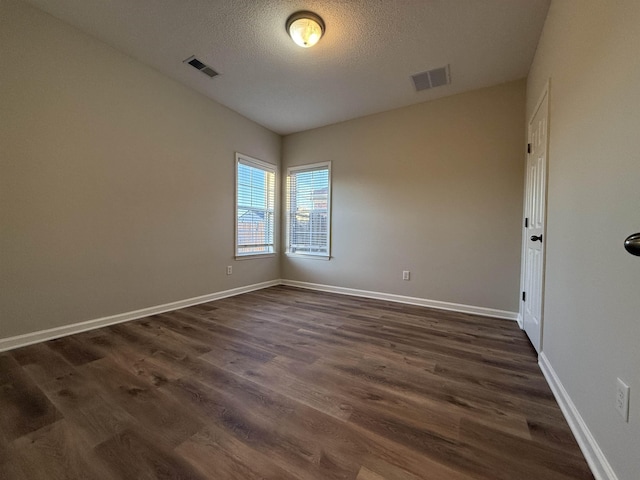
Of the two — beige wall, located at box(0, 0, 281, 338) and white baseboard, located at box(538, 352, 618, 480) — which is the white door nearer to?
white baseboard, located at box(538, 352, 618, 480)

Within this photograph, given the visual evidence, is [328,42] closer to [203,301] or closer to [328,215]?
[328,215]

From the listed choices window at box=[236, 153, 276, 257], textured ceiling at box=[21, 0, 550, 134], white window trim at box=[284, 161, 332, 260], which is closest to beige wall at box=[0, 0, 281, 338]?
textured ceiling at box=[21, 0, 550, 134]

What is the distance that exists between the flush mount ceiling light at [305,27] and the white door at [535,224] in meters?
1.86

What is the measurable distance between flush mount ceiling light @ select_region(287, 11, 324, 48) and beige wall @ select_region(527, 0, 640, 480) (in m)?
1.67

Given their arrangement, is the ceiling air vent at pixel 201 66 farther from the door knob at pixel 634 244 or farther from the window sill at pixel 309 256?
the door knob at pixel 634 244

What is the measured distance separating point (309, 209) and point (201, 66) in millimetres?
2377

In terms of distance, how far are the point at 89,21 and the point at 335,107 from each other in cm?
258

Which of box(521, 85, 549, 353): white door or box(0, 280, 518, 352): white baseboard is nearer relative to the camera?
box(521, 85, 549, 353): white door

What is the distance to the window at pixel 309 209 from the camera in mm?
4129

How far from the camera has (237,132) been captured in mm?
3744

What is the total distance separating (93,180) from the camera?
2359mm

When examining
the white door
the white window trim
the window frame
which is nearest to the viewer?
the white door

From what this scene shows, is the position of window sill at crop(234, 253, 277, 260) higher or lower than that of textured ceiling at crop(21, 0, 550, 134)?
lower

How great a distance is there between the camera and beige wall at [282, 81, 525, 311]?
9.38 ft
